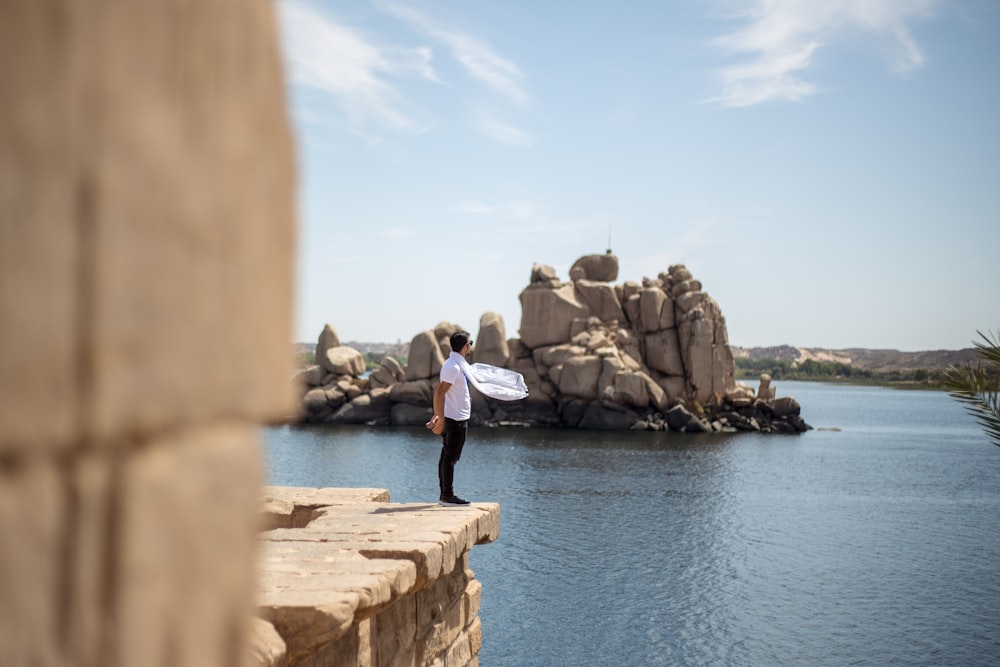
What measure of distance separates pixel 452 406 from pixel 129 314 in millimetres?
8203

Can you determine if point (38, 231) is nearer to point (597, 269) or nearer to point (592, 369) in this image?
point (592, 369)

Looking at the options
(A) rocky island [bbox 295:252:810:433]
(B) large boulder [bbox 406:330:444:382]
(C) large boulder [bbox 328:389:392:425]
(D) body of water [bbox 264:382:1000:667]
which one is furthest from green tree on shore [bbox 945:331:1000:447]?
(C) large boulder [bbox 328:389:392:425]

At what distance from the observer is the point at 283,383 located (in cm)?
134

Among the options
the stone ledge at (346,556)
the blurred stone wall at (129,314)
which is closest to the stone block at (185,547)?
the blurred stone wall at (129,314)

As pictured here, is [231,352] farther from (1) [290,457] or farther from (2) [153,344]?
(1) [290,457]

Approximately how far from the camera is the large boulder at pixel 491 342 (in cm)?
5472

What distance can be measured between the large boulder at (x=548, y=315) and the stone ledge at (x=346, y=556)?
1778 inches

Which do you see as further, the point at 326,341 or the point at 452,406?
the point at 326,341

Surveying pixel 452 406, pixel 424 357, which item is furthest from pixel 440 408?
pixel 424 357

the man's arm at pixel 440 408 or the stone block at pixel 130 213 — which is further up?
the stone block at pixel 130 213

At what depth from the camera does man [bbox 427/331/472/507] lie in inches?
356

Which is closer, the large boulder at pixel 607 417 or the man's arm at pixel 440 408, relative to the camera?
the man's arm at pixel 440 408

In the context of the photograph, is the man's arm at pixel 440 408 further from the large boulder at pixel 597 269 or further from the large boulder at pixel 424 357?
the large boulder at pixel 597 269

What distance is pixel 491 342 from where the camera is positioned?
55.5 metres
